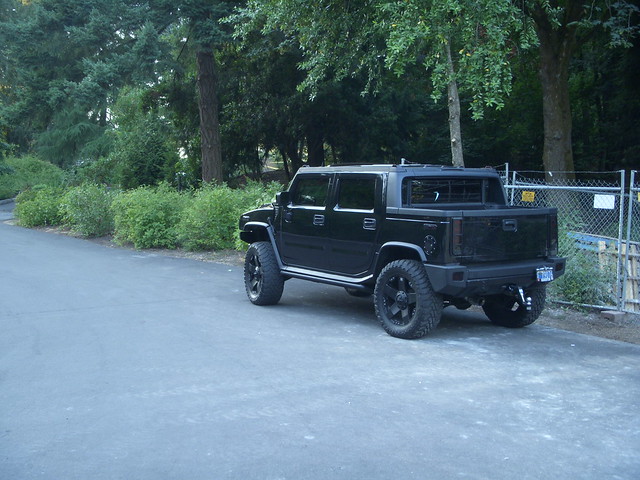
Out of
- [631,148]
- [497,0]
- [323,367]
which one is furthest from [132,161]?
[323,367]

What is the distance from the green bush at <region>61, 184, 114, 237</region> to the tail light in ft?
48.5

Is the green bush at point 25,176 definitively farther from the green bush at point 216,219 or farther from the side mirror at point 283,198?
Result: the side mirror at point 283,198

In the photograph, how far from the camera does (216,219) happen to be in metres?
16.2

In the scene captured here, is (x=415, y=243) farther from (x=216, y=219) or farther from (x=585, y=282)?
(x=216, y=219)

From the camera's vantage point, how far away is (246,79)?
87.7ft

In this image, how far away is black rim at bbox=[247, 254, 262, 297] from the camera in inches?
397

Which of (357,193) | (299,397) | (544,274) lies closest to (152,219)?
(357,193)

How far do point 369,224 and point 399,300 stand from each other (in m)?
1.01

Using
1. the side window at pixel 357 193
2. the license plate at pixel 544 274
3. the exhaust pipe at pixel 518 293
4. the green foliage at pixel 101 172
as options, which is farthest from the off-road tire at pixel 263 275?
the green foliage at pixel 101 172

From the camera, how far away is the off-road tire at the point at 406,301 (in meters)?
7.70

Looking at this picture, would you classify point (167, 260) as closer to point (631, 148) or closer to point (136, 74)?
point (136, 74)

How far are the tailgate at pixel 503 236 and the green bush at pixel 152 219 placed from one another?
10707 mm

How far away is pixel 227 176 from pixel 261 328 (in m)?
21.1

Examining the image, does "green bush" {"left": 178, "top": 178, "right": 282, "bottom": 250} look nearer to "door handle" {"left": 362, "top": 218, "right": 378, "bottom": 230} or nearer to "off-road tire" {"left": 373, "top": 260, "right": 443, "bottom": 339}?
"door handle" {"left": 362, "top": 218, "right": 378, "bottom": 230}
